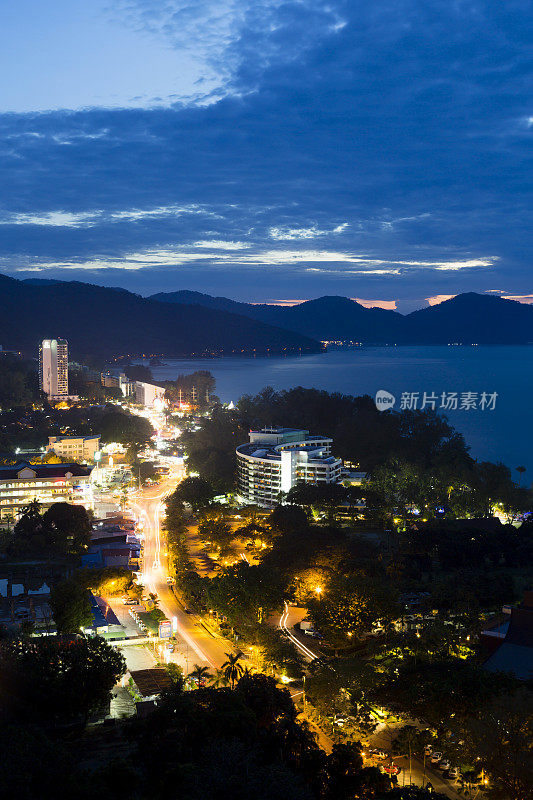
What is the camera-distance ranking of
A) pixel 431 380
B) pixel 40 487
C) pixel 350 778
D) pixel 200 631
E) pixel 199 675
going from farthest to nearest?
pixel 431 380 → pixel 40 487 → pixel 200 631 → pixel 199 675 → pixel 350 778

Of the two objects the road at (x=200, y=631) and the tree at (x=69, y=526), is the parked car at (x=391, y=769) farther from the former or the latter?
the tree at (x=69, y=526)

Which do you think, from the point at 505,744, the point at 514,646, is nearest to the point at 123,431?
the point at 514,646

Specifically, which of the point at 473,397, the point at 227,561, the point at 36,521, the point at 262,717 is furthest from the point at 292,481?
the point at 473,397

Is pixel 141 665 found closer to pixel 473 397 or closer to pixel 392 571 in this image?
pixel 392 571

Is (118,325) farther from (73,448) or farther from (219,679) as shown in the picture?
(219,679)

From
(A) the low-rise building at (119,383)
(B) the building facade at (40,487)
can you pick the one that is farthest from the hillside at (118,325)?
(B) the building facade at (40,487)

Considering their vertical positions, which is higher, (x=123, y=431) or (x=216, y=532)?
(x=123, y=431)
